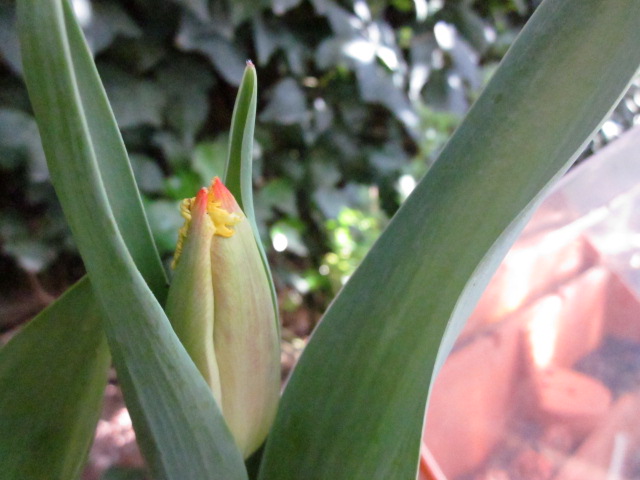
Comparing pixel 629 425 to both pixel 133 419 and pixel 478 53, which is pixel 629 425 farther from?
pixel 478 53

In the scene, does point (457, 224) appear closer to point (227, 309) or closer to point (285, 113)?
point (227, 309)

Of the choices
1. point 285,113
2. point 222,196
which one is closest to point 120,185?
point 222,196

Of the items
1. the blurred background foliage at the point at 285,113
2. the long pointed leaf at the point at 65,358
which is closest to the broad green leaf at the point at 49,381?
the long pointed leaf at the point at 65,358

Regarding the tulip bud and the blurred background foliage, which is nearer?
the tulip bud

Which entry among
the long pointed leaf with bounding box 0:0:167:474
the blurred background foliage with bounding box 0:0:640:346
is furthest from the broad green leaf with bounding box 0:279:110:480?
the blurred background foliage with bounding box 0:0:640:346

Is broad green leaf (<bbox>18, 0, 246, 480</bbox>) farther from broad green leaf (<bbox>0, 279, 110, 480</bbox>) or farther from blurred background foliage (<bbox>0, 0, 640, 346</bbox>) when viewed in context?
blurred background foliage (<bbox>0, 0, 640, 346</bbox>)

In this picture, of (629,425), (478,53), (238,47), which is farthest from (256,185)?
(629,425)
